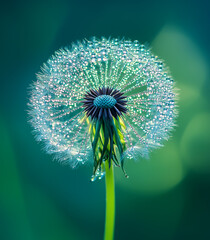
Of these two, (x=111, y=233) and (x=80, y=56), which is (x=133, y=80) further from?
(x=111, y=233)

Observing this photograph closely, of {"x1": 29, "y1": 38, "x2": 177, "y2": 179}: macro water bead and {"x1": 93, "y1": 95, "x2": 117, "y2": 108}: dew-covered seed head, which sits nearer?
{"x1": 93, "y1": 95, "x2": 117, "y2": 108}: dew-covered seed head

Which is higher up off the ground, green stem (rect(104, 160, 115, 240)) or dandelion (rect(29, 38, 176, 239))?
dandelion (rect(29, 38, 176, 239))

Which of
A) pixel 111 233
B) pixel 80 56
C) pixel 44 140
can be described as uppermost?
pixel 80 56

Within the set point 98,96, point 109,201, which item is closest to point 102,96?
point 98,96

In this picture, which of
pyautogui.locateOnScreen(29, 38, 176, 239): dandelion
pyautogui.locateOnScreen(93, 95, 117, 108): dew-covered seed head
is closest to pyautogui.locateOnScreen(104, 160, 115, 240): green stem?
pyautogui.locateOnScreen(29, 38, 176, 239): dandelion

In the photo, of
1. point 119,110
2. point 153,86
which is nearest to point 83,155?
point 119,110

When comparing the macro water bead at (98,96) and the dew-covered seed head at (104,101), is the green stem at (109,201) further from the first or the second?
the dew-covered seed head at (104,101)

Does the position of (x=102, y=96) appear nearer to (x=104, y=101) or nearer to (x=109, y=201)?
(x=104, y=101)

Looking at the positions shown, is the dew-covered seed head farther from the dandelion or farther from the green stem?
the green stem
